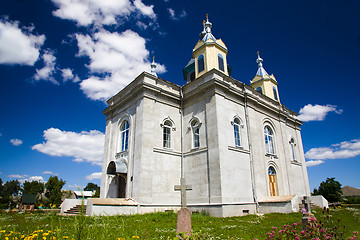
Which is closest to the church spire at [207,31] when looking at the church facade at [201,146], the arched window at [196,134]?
the church facade at [201,146]

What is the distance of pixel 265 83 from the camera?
23.9 metres

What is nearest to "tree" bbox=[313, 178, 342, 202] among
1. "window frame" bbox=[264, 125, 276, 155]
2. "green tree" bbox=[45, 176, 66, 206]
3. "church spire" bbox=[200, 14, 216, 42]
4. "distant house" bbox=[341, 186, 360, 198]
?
"window frame" bbox=[264, 125, 276, 155]

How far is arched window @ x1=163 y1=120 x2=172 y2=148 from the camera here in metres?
17.1

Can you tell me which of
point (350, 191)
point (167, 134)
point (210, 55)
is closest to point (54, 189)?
point (167, 134)

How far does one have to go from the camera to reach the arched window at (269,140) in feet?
63.2

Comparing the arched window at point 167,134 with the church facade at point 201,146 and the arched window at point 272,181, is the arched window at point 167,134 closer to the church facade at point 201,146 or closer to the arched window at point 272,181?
the church facade at point 201,146

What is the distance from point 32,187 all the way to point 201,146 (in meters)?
36.0

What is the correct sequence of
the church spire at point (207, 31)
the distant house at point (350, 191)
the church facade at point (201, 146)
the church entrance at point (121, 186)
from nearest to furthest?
the church facade at point (201, 146) → the church entrance at point (121, 186) → the church spire at point (207, 31) → the distant house at point (350, 191)

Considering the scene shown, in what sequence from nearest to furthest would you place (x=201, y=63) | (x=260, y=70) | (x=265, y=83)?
(x=201, y=63), (x=265, y=83), (x=260, y=70)

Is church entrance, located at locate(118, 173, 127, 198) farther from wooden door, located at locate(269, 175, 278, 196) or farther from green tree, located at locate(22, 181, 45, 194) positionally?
green tree, located at locate(22, 181, 45, 194)

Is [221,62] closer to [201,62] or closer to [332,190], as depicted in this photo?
[201,62]

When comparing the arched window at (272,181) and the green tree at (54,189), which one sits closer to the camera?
the arched window at (272,181)

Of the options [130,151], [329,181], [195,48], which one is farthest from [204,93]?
[329,181]

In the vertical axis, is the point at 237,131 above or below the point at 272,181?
above
